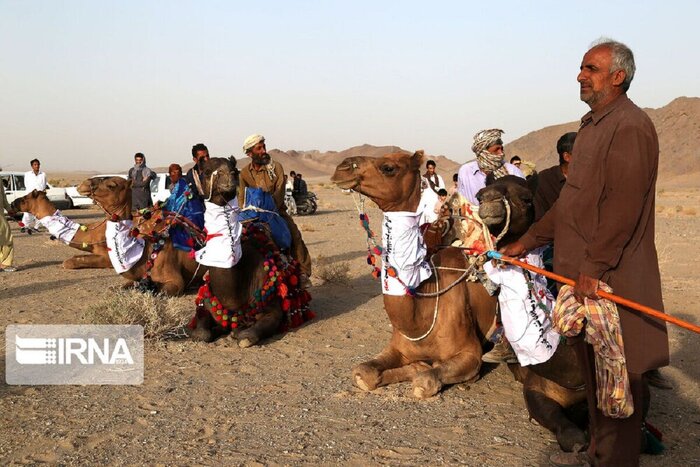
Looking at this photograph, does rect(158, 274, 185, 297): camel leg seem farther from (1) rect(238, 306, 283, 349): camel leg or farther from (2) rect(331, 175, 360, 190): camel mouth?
(2) rect(331, 175, 360, 190): camel mouth

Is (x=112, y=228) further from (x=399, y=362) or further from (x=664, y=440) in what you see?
(x=664, y=440)

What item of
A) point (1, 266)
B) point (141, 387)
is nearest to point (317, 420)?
point (141, 387)

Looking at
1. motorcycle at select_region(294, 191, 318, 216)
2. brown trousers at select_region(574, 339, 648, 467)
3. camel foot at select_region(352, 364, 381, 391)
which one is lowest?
motorcycle at select_region(294, 191, 318, 216)

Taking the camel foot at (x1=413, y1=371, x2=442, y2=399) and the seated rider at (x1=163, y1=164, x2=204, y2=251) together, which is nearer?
the camel foot at (x1=413, y1=371, x2=442, y2=399)

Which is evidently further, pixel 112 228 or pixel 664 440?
pixel 112 228

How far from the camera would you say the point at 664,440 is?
4.94 meters

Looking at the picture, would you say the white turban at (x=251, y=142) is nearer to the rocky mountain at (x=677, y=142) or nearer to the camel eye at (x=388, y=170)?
the camel eye at (x=388, y=170)

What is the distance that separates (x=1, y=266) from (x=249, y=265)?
6923 mm

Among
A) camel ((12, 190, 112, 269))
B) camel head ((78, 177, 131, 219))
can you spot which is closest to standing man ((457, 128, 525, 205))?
camel head ((78, 177, 131, 219))

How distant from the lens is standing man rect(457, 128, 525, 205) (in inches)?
275

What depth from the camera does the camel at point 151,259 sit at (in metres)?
9.59

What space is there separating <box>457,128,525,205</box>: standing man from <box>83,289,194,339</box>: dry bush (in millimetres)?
3251

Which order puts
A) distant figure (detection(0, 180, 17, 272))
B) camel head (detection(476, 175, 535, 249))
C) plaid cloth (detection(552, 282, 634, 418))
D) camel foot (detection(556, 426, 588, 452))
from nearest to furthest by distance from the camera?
plaid cloth (detection(552, 282, 634, 418)), camel foot (detection(556, 426, 588, 452)), camel head (detection(476, 175, 535, 249)), distant figure (detection(0, 180, 17, 272))

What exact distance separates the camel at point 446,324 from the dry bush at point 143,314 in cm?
257
